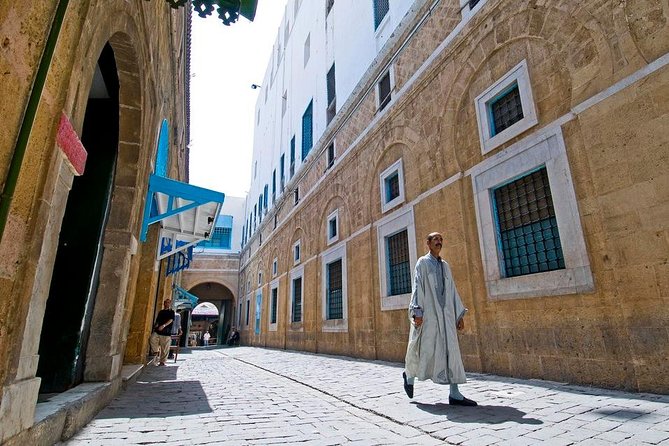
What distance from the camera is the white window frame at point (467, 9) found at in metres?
6.37

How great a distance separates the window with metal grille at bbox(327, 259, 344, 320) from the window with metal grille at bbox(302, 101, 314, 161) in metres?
6.08

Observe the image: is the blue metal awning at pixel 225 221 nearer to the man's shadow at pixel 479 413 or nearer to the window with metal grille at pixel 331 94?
the window with metal grille at pixel 331 94

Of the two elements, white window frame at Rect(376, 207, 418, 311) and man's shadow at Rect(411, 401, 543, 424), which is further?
white window frame at Rect(376, 207, 418, 311)

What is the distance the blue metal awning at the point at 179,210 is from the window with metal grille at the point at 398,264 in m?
3.95

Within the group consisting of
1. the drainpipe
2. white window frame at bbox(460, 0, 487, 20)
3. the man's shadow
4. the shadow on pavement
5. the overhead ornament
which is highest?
white window frame at bbox(460, 0, 487, 20)

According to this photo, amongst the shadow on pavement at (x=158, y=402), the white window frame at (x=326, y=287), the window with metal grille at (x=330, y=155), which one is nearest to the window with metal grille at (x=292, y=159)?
the window with metal grille at (x=330, y=155)

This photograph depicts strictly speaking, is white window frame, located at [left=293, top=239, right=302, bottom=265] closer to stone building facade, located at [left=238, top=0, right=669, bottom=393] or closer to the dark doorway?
stone building facade, located at [left=238, top=0, right=669, bottom=393]

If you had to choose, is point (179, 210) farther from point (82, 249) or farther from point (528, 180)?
point (528, 180)

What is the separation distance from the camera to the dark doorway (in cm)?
352

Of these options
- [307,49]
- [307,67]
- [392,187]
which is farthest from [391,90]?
[307,49]

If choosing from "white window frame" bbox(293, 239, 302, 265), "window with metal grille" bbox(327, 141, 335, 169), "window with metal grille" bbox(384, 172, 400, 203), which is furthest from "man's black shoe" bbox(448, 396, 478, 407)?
"white window frame" bbox(293, 239, 302, 265)

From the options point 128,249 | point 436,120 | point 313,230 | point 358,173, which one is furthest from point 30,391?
point 313,230

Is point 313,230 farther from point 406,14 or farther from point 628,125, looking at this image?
point 628,125

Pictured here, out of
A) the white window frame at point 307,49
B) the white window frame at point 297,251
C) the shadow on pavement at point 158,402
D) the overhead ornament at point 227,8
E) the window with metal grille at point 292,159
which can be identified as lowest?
the shadow on pavement at point 158,402
